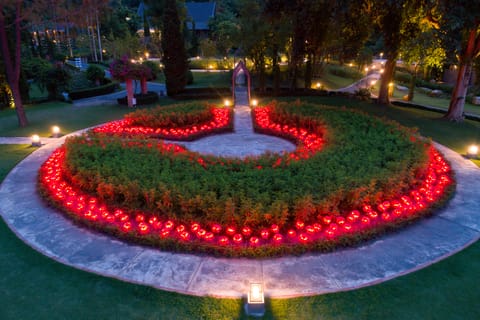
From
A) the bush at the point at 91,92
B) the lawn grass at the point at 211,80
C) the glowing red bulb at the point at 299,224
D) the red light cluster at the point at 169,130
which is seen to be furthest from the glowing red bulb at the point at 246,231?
the lawn grass at the point at 211,80

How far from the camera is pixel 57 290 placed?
4.77 meters

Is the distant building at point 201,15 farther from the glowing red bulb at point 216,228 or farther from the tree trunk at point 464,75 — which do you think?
the glowing red bulb at point 216,228

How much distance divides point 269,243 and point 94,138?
22.9 ft

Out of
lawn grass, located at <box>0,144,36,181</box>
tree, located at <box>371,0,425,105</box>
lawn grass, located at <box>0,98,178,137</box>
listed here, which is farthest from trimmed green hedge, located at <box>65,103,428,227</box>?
tree, located at <box>371,0,425,105</box>

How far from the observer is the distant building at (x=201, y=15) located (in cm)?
6281

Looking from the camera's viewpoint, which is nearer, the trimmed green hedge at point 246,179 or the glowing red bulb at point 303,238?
the glowing red bulb at point 303,238

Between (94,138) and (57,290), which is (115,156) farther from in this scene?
(57,290)

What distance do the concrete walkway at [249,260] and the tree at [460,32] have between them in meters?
8.42

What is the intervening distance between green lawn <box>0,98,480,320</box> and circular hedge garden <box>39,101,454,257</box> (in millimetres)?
1097

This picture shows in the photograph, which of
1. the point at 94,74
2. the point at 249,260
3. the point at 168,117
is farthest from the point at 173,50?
the point at 249,260

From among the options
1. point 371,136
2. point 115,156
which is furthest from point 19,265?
point 371,136

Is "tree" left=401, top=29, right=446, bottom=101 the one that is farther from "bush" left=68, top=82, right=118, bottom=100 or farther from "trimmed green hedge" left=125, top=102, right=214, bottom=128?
"bush" left=68, top=82, right=118, bottom=100

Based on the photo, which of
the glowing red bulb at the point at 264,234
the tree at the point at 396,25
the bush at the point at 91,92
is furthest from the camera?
the bush at the point at 91,92

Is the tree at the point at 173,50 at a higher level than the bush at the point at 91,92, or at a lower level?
higher
